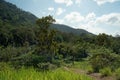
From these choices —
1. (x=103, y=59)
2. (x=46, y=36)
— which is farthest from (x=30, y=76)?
(x=46, y=36)

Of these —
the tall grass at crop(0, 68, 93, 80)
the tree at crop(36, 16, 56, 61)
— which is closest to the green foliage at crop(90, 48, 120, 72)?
the tree at crop(36, 16, 56, 61)

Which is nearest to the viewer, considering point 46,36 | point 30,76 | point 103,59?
point 30,76

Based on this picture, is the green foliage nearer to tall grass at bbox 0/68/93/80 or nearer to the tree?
the tree

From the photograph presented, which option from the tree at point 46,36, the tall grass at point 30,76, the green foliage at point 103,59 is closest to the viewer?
the tall grass at point 30,76

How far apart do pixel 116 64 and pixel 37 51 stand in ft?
47.0

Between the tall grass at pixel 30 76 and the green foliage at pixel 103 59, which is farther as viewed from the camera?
the green foliage at pixel 103 59

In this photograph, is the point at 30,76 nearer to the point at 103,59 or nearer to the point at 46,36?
the point at 103,59

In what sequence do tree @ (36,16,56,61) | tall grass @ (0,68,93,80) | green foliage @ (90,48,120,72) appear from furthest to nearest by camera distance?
tree @ (36,16,56,61) < green foliage @ (90,48,120,72) < tall grass @ (0,68,93,80)

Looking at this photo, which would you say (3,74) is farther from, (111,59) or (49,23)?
(49,23)

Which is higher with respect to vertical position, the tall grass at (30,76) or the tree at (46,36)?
A: the tree at (46,36)

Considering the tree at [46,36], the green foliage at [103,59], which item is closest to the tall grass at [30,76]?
the green foliage at [103,59]

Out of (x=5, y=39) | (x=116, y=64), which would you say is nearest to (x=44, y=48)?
(x=116, y=64)

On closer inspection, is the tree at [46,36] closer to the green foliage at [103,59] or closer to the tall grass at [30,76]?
the green foliage at [103,59]

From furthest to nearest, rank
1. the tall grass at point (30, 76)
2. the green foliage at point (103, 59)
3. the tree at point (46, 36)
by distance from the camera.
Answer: the tree at point (46, 36) → the green foliage at point (103, 59) → the tall grass at point (30, 76)
